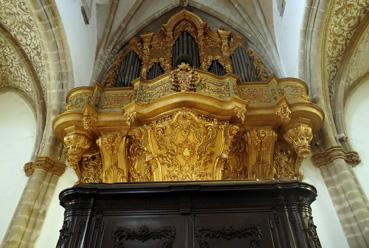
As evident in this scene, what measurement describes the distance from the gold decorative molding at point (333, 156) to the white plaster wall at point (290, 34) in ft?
6.48

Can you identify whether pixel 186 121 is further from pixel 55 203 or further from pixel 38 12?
pixel 38 12

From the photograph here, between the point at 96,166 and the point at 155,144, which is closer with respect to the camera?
the point at 155,144

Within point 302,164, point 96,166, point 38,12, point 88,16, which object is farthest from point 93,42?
point 302,164

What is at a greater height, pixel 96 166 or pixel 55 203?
pixel 96 166

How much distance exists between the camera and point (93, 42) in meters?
8.51

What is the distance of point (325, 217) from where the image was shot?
5.34 meters

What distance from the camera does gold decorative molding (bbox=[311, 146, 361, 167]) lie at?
18.6 feet

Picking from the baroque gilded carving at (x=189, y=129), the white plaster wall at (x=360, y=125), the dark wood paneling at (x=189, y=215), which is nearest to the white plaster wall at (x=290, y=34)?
the baroque gilded carving at (x=189, y=129)

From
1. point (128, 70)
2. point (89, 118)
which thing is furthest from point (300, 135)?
point (128, 70)

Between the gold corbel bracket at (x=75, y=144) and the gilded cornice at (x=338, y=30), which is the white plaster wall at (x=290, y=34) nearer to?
the gilded cornice at (x=338, y=30)

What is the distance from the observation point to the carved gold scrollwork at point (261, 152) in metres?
5.74

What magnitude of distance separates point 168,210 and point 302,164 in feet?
10.0

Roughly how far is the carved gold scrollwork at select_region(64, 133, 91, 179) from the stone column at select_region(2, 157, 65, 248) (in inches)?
19.7

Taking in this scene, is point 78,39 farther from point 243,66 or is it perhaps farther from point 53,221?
point 53,221
